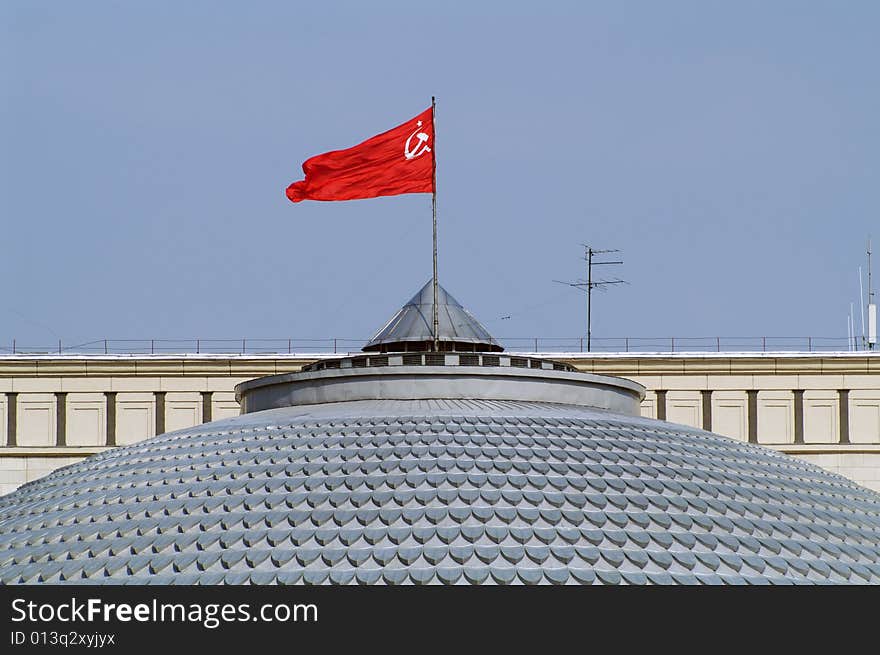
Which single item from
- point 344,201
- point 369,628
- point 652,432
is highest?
point 344,201

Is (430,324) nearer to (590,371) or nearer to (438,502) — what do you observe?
(438,502)

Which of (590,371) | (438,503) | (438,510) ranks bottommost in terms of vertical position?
(438,510)

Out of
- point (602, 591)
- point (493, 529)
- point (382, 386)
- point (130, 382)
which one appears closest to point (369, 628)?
point (602, 591)

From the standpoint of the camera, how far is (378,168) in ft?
147

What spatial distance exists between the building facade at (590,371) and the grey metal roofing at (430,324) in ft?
66.8

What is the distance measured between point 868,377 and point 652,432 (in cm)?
2914

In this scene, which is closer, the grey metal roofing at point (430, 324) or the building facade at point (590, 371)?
the grey metal roofing at point (430, 324)

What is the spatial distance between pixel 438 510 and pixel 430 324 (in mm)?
12984

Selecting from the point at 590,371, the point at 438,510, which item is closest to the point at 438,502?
the point at 438,510

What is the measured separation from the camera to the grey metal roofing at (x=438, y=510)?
31.0 m

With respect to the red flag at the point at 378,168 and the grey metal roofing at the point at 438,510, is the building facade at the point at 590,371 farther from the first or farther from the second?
the grey metal roofing at the point at 438,510

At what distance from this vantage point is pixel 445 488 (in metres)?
33.5

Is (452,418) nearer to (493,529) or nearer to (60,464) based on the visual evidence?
(493,529)

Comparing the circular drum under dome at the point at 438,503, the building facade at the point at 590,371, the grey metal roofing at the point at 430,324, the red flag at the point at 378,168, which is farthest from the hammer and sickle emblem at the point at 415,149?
the building facade at the point at 590,371
